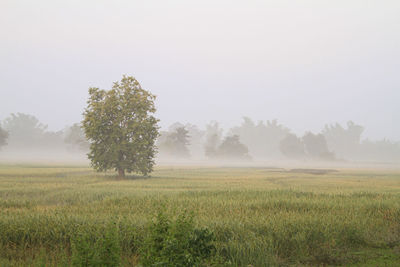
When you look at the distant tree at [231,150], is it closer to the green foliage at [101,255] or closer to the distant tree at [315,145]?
the distant tree at [315,145]

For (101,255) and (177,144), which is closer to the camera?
(101,255)

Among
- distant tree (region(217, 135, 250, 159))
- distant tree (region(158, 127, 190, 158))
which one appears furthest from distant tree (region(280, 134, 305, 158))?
distant tree (region(158, 127, 190, 158))

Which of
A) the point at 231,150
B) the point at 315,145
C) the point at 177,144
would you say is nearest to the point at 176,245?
the point at 177,144

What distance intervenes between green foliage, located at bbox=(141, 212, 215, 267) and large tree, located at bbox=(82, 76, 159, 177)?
27559 mm

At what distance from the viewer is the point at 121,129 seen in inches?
1372

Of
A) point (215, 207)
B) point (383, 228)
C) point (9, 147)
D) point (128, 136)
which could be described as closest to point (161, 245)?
point (215, 207)

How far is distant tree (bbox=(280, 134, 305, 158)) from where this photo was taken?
155250mm

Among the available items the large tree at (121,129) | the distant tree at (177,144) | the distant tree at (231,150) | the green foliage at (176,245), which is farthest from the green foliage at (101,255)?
the distant tree at (231,150)

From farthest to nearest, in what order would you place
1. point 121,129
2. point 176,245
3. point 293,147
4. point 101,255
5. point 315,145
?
A: point 293,147, point 315,145, point 121,129, point 101,255, point 176,245

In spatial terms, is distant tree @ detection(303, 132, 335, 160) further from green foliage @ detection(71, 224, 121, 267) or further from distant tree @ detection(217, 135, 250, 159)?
green foliage @ detection(71, 224, 121, 267)

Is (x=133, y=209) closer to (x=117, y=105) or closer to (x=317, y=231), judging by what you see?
(x=317, y=231)

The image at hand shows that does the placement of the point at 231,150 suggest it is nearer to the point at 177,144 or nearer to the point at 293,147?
the point at 177,144

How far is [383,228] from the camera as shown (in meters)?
11.6

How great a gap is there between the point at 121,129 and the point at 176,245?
29.7 metres
